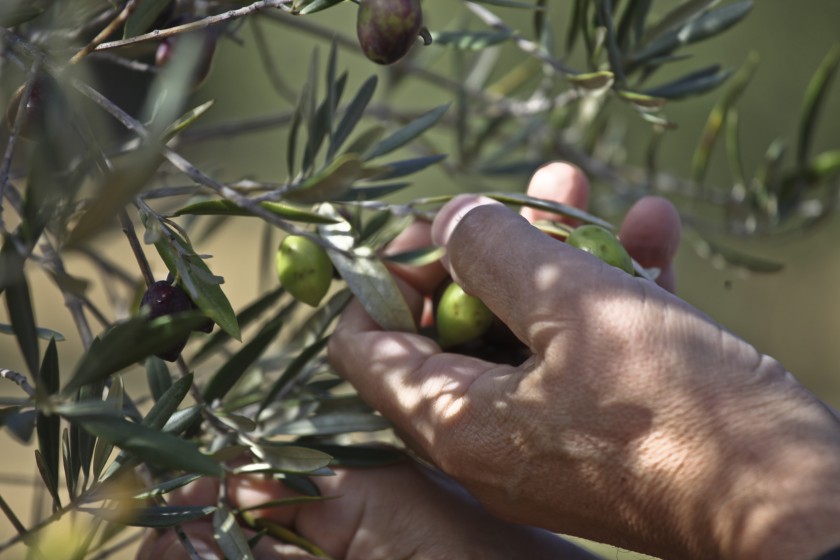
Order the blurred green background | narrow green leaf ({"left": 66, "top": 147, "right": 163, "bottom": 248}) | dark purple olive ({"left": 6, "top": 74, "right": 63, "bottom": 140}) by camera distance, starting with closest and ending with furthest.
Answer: narrow green leaf ({"left": 66, "top": 147, "right": 163, "bottom": 248}), dark purple olive ({"left": 6, "top": 74, "right": 63, "bottom": 140}), the blurred green background

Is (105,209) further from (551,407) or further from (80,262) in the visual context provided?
(80,262)

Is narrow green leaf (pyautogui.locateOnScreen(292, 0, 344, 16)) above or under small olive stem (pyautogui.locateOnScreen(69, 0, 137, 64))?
above

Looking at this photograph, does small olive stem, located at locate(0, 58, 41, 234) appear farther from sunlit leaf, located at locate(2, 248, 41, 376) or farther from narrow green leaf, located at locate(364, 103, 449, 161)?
narrow green leaf, located at locate(364, 103, 449, 161)

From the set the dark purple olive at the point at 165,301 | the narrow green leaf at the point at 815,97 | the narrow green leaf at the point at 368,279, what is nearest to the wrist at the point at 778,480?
the narrow green leaf at the point at 368,279

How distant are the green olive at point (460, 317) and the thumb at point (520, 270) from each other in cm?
6

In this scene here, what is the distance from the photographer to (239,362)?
40.3 inches

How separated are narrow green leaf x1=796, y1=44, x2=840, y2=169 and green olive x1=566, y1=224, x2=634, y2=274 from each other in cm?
56

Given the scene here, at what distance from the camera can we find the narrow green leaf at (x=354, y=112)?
1.04 meters

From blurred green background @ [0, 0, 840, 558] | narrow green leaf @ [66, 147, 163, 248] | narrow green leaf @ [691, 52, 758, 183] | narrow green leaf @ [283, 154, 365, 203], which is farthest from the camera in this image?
blurred green background @ [0, 0, 840, 558]

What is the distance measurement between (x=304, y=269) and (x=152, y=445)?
38 centimetres

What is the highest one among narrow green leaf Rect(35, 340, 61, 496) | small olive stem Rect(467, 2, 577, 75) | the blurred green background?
small olive stem Rect(467, 2, 577, 75)

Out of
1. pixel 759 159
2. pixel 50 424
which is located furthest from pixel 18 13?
pixel 759 159

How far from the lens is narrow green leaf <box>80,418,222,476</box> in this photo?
0.65 meters

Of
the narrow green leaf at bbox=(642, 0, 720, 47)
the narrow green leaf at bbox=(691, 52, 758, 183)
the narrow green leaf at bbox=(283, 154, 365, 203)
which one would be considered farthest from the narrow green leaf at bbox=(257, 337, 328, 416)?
the narrow green leaf at bbox=(691, 52, 758, 183)
